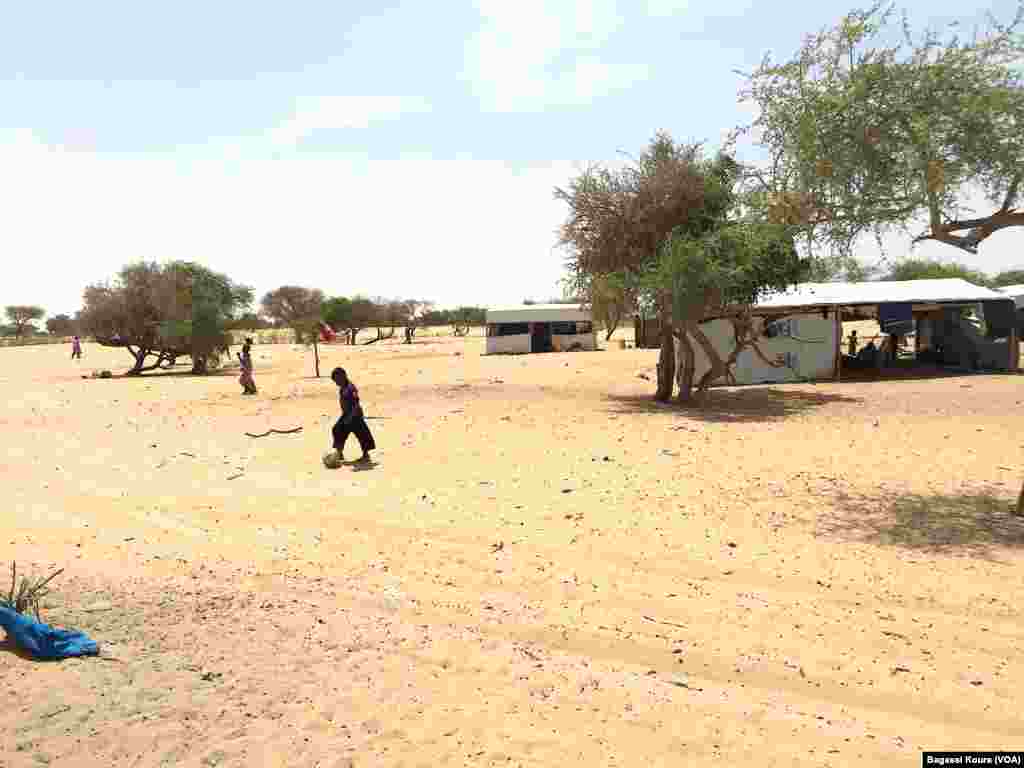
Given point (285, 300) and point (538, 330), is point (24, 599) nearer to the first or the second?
point (538, 330)

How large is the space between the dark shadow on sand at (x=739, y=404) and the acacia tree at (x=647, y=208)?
103 cm

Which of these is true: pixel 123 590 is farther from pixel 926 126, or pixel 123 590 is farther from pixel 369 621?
pixel 926 126

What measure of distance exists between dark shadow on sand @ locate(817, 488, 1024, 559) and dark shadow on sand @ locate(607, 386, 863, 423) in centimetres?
608

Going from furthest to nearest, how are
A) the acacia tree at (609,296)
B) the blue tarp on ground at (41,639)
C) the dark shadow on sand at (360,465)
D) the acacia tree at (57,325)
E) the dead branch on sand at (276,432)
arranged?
the acacia tree at (57,325) → the acacia tree at (609,296) → the dead branch on sand at (276,432) → the dark shadow on sand at (360,465) → the blue tarp on ground at (41,639)

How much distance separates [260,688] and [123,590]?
2.07 meters

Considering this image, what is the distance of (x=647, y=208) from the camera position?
16344 mm

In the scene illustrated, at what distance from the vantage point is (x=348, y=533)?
682 cm

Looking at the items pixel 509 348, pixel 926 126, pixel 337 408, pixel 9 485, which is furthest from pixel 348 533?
pixel 509 348

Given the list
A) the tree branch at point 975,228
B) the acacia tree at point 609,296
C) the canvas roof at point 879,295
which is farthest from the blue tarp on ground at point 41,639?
the canvas roof at point 879,295

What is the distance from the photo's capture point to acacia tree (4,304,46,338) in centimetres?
9094

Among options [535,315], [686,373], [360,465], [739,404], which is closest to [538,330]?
[535,315]

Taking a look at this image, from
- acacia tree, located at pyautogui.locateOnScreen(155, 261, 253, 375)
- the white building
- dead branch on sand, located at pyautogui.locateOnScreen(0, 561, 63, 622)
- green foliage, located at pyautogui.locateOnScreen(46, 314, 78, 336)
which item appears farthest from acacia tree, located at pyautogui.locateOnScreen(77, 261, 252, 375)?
green foliage, located at pyautogui.locateOnScreen(46, 314, 78, 336)

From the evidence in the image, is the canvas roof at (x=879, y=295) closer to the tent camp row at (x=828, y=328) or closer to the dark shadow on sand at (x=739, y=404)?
the tent camp row at (x=828, y=328)

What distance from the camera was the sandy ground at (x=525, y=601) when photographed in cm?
346
